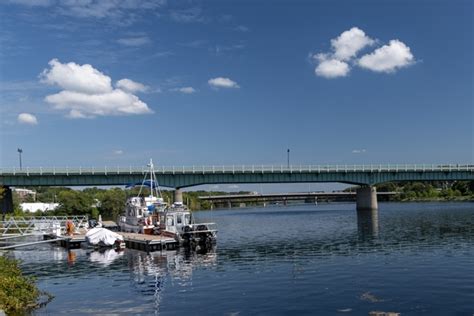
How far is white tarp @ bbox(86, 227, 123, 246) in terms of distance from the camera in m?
65.6

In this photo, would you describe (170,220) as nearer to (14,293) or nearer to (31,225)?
(31,225)

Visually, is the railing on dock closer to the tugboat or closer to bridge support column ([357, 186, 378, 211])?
the tugboat

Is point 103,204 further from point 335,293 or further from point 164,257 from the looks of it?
point 335,293

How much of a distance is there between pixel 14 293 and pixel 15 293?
0.32ft

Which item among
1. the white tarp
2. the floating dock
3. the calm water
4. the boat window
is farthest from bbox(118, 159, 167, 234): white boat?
the calm water

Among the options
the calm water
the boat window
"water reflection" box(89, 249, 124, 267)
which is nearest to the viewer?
the calm water

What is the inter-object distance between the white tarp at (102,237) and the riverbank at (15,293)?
105 ft

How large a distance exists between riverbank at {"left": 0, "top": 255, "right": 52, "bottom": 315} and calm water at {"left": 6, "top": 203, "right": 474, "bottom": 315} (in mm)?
1162

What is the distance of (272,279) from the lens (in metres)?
39.4

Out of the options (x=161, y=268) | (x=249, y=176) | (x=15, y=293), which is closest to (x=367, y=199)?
(x=249, y=176)

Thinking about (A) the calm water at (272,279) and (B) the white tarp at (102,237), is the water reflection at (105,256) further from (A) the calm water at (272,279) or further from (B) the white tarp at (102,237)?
(B) the white tarp at (102,237)

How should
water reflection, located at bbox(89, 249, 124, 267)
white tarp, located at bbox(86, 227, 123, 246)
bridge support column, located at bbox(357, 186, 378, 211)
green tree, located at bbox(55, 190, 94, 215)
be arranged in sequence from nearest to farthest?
water reflection, located at bbox(89, 249, 124, 267), white tarp, located at bbox(86, 227, 123, 246), green tree, located at bbox(55, 190, 94, 215), bridge support column, located at bbox(357, 186, 378, 211)

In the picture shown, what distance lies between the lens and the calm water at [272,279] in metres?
30.3

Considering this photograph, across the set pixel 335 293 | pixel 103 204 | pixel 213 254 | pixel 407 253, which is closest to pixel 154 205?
pixel 213 254
